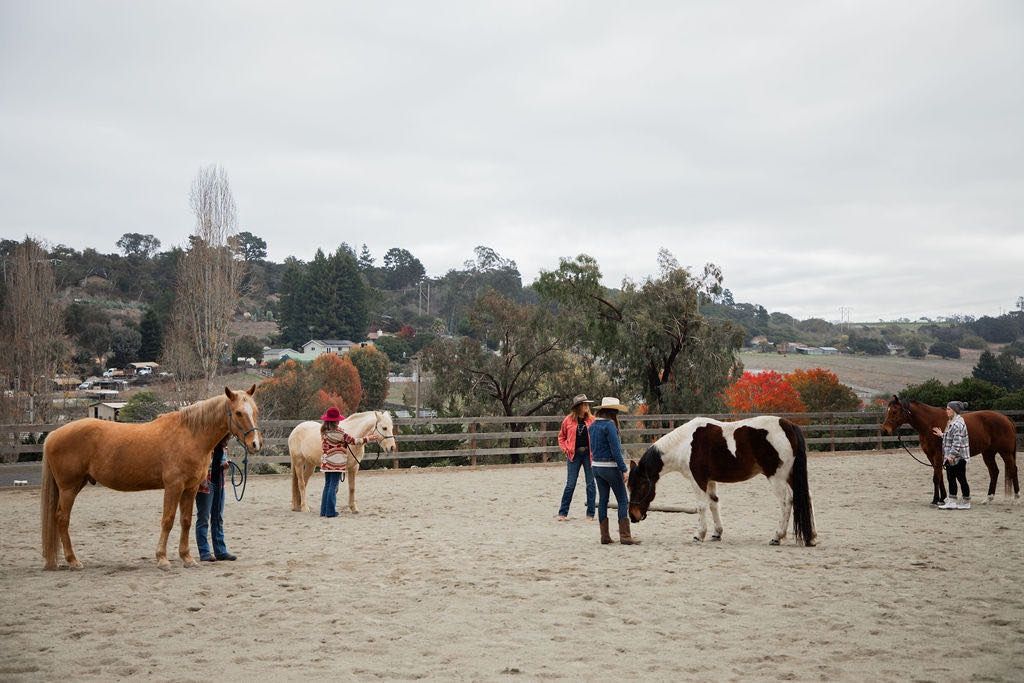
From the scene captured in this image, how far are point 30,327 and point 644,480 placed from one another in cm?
3207

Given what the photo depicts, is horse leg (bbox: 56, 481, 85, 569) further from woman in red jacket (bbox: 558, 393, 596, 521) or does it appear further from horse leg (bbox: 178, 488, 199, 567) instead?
woman in red jacket (bbox: 558, 393, 596, 521)

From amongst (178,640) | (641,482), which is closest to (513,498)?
(641,482)

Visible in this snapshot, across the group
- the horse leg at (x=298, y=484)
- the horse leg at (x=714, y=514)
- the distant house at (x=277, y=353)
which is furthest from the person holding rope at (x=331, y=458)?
the distant house at (x=277, y=353)

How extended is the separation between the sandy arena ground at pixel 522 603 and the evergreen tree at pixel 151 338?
54.8m

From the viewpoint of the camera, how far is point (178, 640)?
5195mm

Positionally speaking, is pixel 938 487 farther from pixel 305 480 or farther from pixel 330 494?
pixel 305 480

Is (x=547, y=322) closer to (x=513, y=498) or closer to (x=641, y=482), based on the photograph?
(x=513, y=498)

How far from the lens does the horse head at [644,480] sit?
28.4 feet

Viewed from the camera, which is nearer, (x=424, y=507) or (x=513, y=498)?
(x=424, y=507)

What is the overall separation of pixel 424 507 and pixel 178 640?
6.41 m

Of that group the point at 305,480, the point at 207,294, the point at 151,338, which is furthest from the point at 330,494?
the point at 151,338

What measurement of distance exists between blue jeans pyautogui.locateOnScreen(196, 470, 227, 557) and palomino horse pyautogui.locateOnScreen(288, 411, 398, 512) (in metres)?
3.08

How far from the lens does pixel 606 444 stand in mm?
8344

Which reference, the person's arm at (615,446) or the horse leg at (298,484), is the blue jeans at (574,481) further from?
the horse leg at (298,484)
